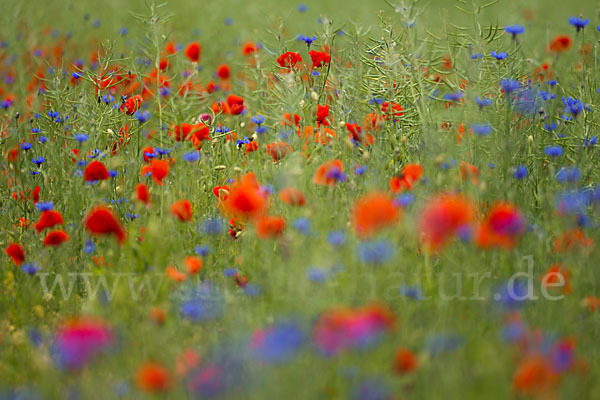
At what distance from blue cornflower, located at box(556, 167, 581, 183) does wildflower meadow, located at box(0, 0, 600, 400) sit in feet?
0.16

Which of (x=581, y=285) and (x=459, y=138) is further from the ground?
(x=459, y=138)

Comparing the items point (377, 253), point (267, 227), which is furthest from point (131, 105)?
point (377, 253)

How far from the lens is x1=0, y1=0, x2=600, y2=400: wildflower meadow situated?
60.1 inches

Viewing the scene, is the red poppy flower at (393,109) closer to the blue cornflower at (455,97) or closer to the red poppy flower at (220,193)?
the blue cornflower at (455,97)

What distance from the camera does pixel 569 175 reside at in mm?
2186

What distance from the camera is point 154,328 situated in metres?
1.80

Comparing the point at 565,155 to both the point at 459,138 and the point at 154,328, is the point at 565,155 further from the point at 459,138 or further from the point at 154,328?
the point at 154,328

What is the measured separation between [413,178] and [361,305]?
610mm

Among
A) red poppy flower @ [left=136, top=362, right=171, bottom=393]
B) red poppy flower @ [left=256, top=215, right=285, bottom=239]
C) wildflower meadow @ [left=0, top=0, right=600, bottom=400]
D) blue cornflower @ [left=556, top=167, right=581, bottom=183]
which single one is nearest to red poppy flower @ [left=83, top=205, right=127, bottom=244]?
wildflower meadow @ [left=0, top=0, right=600, bottom=400]

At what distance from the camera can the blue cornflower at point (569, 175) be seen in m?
2.17

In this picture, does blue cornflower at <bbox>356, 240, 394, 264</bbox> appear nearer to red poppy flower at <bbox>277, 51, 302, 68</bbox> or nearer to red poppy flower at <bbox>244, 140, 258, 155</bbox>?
red poppy flower at <bbox>244, 140, 258, 155</bbox>

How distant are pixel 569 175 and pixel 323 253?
0.91 meters

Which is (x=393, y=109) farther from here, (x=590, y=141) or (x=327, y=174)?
(x=327, y=174)

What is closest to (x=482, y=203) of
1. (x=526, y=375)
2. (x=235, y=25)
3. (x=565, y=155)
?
(x=565, y=155)
